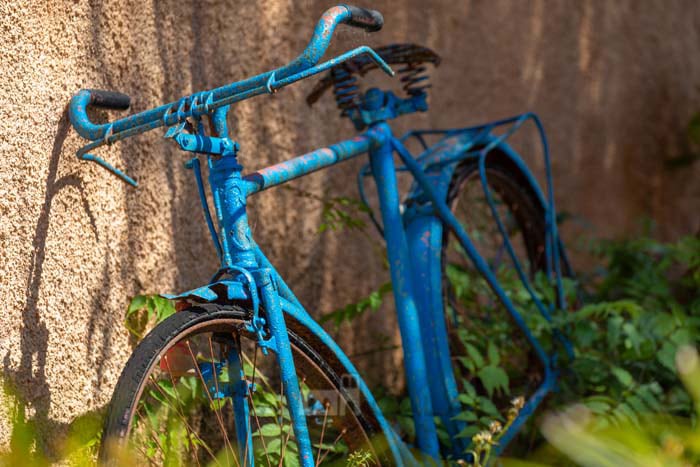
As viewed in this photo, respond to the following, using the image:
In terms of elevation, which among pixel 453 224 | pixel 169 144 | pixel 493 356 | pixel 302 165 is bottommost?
pixel 493 356

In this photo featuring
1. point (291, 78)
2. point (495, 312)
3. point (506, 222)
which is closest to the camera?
point (291, 78)

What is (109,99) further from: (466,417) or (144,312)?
(466,417)

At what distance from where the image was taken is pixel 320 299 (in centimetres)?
269

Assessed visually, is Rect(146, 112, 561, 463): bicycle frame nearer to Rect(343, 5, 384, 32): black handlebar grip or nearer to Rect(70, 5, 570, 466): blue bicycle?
Rect(70, 5, 570, 466): blue bicycle

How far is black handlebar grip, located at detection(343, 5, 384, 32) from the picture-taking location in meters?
1.60

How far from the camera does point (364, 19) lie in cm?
164

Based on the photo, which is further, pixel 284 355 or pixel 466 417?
pixel 466 417

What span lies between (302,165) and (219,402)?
549mm

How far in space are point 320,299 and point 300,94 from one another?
0.63m

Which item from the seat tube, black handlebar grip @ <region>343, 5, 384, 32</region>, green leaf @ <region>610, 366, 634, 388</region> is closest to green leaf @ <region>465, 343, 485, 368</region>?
the seat tube

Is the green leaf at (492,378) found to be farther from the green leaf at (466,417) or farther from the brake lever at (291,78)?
the brake lever at (291,78)

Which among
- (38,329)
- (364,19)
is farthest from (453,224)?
(38,329)

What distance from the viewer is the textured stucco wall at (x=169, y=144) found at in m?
1.72

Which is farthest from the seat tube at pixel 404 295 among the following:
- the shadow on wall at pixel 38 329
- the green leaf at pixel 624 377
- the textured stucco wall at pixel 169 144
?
the shadow on wall at pixel 38 329
